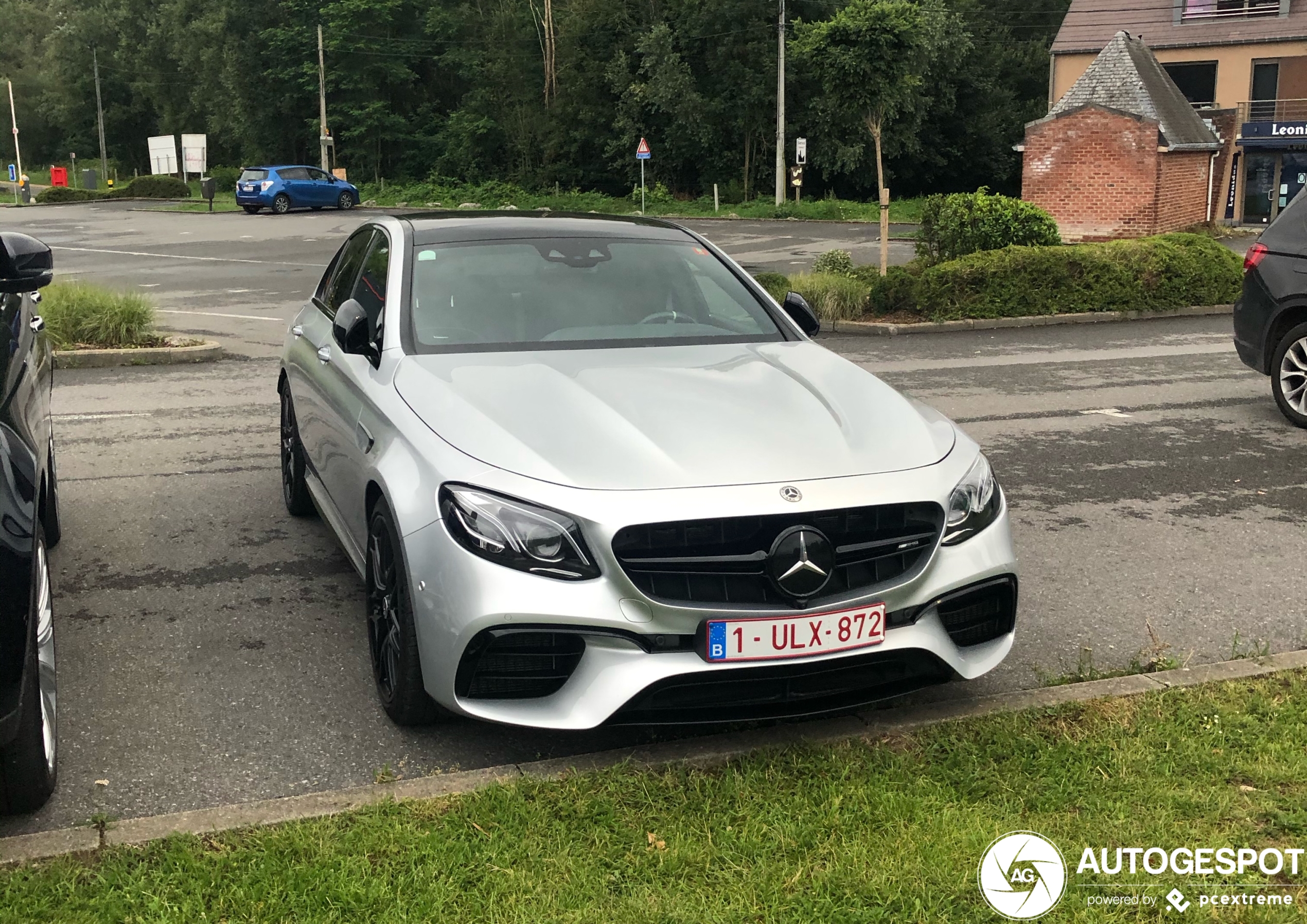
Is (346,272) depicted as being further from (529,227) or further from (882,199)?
(882,199)

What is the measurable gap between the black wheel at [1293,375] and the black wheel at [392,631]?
7077 millimetres

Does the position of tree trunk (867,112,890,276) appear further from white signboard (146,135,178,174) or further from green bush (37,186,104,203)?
white signboard (146,135,178,174)

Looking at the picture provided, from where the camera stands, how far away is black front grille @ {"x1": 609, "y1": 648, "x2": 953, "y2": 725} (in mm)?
3576

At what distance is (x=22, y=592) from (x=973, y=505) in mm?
2622

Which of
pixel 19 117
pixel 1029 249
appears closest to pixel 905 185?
pixel 1029 249

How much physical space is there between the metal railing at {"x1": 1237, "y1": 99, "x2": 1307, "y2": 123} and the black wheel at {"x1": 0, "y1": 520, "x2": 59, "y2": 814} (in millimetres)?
45696

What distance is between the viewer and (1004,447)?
857cm

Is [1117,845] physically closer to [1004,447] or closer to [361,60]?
[1004,447]

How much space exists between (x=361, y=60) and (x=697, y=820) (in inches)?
2859

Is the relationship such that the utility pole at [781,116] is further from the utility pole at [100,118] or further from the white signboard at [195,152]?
the utility pole at [100,118]

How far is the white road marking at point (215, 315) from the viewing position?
54.1ft

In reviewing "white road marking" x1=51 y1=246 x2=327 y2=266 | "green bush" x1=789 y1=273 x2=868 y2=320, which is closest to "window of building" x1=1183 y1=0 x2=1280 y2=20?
"white road marking" x1=51 y1=246 x2=327 y2=266

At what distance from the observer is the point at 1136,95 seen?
3209 cm

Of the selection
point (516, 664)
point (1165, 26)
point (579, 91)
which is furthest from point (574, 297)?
point (579, 91)
